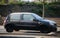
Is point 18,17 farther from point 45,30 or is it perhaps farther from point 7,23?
point 45,30

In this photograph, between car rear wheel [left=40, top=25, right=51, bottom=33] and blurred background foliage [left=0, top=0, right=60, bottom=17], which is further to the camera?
blurred background foliage [left=0, top=0, right=60, bottom=17]

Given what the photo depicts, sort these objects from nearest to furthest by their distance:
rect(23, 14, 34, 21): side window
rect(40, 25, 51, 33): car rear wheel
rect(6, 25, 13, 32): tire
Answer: rect(40, 25, 51, 33): car rear wheel
rect(23, 14, 34, 21): side window
rect(6, 25, 13, 32): tire

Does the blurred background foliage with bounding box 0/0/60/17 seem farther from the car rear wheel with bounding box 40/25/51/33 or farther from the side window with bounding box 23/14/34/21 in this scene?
the car rear wheel with bounding box 40/25/51/33

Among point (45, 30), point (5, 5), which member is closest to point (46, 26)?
point (45, 30)

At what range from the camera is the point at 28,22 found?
59.6 ft

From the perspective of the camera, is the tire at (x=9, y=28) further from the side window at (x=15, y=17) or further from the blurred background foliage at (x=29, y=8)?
the blurred background foliage at (x=29, y=8)

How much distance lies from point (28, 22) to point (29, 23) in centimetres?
10

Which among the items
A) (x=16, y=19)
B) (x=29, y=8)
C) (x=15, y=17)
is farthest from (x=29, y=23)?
(x=29, y=8)

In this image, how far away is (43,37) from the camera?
13484mm

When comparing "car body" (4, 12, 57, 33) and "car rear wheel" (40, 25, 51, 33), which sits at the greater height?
"car body" (4, 12, 57, 33)

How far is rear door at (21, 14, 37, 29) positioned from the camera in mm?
18078

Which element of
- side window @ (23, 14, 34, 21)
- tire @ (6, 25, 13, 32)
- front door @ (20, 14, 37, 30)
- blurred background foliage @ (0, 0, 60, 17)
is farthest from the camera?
blurred background foliage @ (0, 0, 60, 17)

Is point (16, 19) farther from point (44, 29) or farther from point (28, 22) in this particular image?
point (44, 29)

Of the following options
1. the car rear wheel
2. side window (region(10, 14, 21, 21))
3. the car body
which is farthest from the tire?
the car rear wheel
